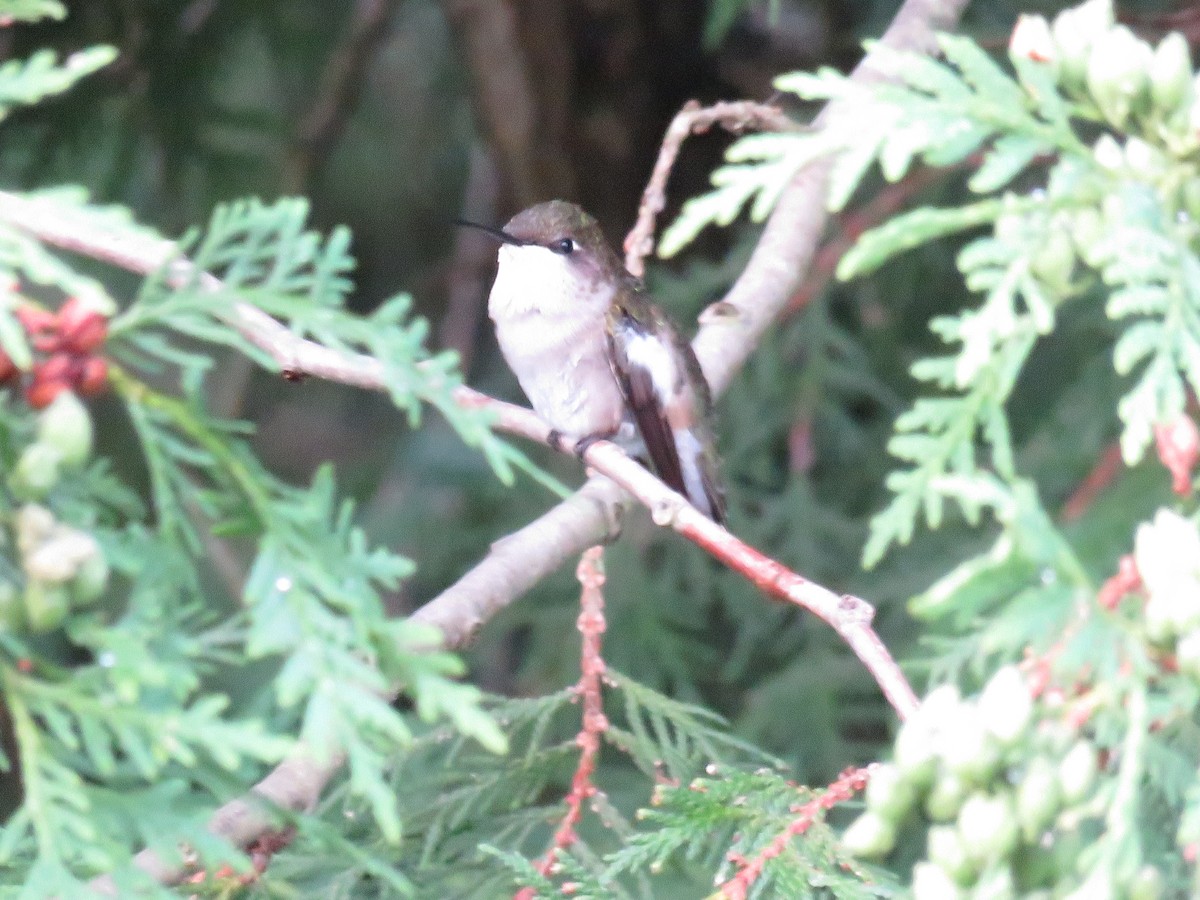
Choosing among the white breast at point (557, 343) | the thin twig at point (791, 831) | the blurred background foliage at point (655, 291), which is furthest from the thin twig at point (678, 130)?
the thin twig at point (791, 831)

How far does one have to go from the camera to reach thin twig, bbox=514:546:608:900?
198 cm

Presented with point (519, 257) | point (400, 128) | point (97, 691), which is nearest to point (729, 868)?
point (97, 691)

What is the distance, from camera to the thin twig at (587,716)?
1976 millimetres

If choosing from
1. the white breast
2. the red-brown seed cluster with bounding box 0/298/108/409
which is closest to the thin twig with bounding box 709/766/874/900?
the red-brown seed cluster with bounding box 0/298/108/409

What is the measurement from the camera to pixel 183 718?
1.20 m

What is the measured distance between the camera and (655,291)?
14.0ft

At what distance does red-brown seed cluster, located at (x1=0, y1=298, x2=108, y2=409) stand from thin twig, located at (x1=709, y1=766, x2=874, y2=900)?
0.82m

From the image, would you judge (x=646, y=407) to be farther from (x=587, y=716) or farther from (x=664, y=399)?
(x=587, y=716)

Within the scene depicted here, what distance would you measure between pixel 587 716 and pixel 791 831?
446 millimetres

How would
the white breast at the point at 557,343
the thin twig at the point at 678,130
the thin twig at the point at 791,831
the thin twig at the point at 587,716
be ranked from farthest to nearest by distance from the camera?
the white breast at the point at 557,343
the thin twig at the point at 678,130
the thin twig at the point at 587,716
the thin twig at the point at 791,831

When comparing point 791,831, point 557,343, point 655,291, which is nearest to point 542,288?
point 557,343

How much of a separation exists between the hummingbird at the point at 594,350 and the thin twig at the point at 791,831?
1.76 metres

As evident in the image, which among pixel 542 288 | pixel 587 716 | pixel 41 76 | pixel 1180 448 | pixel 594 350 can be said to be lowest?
pixel 587 716

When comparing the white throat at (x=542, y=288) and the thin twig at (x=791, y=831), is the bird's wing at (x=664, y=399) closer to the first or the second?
the white throat at (x=542, y=288)
